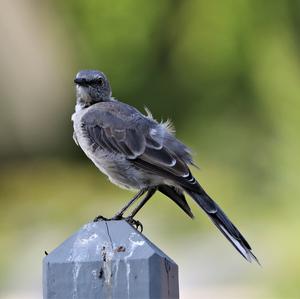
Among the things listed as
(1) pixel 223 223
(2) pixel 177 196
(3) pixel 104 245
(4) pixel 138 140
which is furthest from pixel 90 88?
(3) pixel 104 245

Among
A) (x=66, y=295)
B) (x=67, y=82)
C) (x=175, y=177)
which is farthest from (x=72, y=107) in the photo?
(x=66, y=295)

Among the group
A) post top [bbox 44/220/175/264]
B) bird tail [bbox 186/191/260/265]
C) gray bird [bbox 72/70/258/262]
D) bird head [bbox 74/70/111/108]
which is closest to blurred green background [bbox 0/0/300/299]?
bird head [bbox 74/70/111/108]

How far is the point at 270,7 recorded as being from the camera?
6824mm

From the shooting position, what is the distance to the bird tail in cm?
346

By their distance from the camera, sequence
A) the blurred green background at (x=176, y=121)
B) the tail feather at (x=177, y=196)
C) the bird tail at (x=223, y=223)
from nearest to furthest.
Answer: the bird tail at (x=223, y=223) < the tail feather at (x=177, y=196) < the blurred green background at (x=176, y=121)

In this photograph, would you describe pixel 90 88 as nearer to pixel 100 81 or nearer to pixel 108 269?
pixel 100 81

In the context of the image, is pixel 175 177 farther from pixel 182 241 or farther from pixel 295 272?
pixel 182 241

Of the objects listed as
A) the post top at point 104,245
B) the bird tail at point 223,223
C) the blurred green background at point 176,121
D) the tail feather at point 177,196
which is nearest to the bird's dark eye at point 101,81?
the tail feather at point 177,196

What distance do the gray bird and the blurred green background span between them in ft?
6.52

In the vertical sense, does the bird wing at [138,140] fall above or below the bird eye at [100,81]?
below

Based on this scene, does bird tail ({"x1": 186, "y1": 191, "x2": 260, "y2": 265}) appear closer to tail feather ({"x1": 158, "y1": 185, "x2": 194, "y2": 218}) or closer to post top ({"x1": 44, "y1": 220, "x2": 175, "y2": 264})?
tail feather ({"x1": 158, "y1": 185, "x2": 194, "y2": 218})

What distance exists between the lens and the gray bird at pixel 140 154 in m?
3.91

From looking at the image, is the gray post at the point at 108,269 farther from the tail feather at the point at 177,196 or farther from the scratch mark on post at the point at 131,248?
the tail feather at the point at 177,196

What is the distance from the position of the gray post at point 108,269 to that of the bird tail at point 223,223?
3.64 ft
